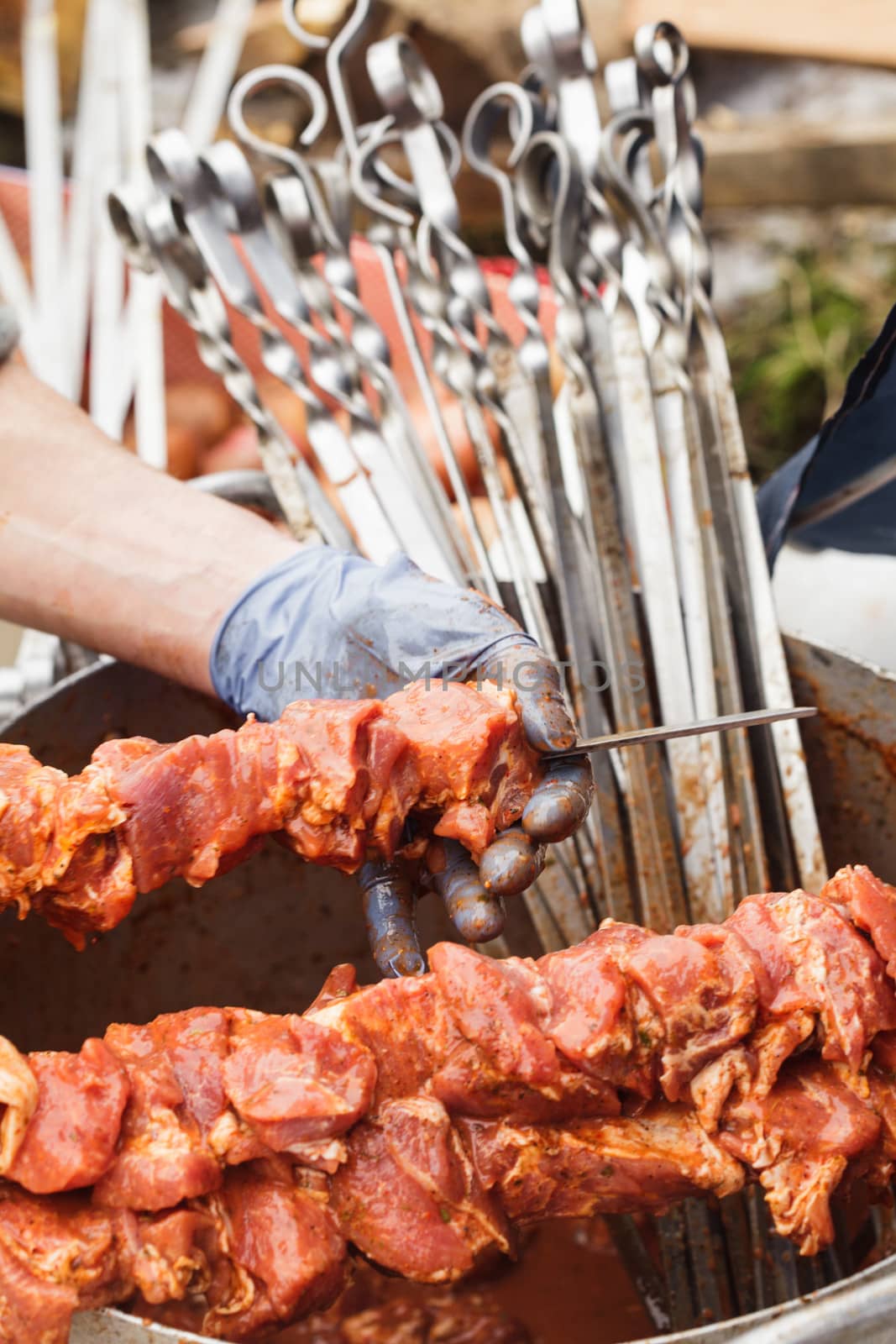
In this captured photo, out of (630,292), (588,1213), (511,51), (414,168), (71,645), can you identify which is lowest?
(588,1213)

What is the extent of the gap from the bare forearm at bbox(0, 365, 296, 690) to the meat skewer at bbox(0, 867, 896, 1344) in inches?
34.1

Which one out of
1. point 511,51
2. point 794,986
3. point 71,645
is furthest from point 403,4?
point 794,986

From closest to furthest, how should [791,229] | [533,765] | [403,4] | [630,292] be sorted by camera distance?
[533,765], [630,292], [403,4], [791,229]

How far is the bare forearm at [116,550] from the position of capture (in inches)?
85.4

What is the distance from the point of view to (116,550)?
2.23m

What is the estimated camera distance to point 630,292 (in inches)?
94.5

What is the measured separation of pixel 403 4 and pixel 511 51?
0.56 m

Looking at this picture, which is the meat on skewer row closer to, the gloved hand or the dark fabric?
the gloved hand

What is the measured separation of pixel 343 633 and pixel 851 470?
117 cm

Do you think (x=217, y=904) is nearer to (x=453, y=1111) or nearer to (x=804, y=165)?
(x=453, y=1111)

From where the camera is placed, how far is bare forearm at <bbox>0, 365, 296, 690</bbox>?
2170 millimetres

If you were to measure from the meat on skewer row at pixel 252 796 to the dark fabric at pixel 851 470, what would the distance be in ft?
3.61

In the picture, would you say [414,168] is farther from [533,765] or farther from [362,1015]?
[362,1015]

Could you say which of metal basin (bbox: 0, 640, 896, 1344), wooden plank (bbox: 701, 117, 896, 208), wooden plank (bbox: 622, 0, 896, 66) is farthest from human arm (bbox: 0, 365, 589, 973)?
wooden plank (bbox: 622, 0, 896, 66)
